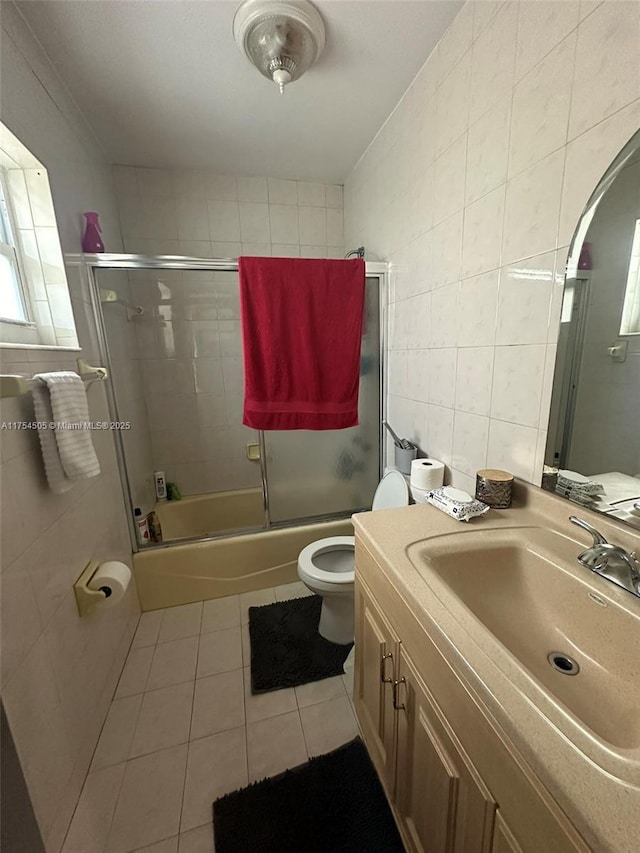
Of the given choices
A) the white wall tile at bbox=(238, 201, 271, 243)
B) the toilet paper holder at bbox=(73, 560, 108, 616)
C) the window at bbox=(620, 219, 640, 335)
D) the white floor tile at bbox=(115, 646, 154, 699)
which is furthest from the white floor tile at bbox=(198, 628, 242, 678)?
the white wall tile at bbox=(238, 201, 271, 243)

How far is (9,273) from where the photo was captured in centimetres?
117

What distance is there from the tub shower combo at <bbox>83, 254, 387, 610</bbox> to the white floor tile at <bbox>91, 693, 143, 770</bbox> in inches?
21.0

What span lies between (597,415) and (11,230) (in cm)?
193

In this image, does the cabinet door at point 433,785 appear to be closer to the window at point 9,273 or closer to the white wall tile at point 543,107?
the white wall tile at point 543,107

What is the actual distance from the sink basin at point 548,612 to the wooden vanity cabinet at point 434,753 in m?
0.11

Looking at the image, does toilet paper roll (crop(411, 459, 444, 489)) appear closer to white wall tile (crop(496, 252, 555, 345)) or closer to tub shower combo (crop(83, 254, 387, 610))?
white wall tile (crop(496, 252, 555, 345))

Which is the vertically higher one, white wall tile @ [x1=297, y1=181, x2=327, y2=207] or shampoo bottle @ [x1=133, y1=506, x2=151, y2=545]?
white wall tile @ [x1=297, y1=181, x2=327, y2=207]

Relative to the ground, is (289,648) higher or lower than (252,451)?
lower

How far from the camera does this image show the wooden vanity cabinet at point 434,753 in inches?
17.7

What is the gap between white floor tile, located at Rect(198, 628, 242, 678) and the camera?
148 cm

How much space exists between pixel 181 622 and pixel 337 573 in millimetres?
910

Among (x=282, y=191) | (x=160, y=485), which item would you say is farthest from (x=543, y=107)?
(x=160, y=485)

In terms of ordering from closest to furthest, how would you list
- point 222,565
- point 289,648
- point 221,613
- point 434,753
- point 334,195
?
1. point 434,753
2. point 289,648
3. point 221,613
4. point 222,565
5. point 334,195

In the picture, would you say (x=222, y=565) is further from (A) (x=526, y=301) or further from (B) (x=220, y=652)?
(A) (x=526, y=301)
